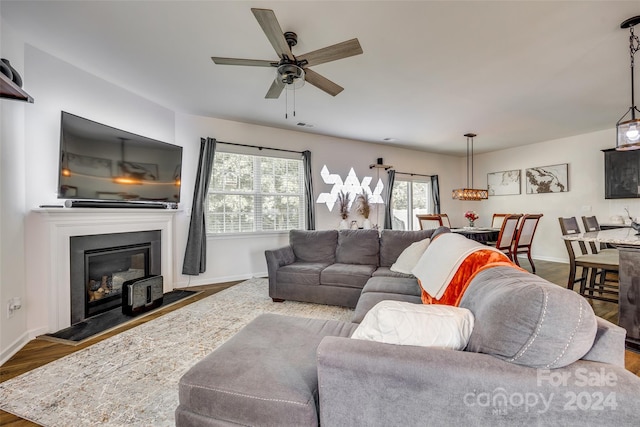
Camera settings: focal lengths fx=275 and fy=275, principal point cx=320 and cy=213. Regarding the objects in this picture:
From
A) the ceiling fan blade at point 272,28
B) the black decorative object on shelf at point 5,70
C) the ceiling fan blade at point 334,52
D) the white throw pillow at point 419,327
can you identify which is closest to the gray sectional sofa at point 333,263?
the white throw pillow at point 419,327

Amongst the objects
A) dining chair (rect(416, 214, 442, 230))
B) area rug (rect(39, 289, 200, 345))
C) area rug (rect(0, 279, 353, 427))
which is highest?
dining chair (rect(416, 214, 442, 230))

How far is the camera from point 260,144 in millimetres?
4660

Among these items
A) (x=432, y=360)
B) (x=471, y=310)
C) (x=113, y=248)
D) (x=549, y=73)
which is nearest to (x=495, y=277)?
(x=471, y=310)

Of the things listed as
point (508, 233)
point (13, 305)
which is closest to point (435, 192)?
point (508, 233)

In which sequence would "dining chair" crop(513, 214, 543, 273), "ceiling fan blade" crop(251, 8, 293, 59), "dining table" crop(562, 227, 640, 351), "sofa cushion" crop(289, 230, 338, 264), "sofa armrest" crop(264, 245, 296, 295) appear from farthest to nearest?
"dining chair" crop(513, 214, 543, 273), "sofa cushion" crop(289, 230, 338, 264), "sofa armrest" crop(264, 245, 296, 295), "dining table" crop(562, 227, 640, 351), "ceiling fan blade" crop(251, 8, 293, 59)

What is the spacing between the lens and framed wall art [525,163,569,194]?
5546 mm

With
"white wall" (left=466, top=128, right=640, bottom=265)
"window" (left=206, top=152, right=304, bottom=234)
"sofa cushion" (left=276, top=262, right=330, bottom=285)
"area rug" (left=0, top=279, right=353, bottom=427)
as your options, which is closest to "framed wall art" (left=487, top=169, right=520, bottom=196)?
"white wall" (left=466, top=128, right=640, bottom=265)

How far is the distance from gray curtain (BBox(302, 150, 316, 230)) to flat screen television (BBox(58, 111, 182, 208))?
2.04 meters

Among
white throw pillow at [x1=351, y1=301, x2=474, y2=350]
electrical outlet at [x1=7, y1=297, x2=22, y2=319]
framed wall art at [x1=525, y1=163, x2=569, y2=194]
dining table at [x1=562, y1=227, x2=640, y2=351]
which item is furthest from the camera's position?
framed wall art at [x1=525, y1=163, x2=569, y2=194]

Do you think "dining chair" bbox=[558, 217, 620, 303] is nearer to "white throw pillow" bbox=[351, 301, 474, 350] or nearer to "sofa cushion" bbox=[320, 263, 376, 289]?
"sofa cushion" bbox=[320, 263, 376, 289]

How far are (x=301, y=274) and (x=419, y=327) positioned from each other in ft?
7.75

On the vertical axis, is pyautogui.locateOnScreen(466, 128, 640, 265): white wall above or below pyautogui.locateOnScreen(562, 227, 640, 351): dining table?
above

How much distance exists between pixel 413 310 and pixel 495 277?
1.38 feet

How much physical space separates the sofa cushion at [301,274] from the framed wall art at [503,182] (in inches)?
215
